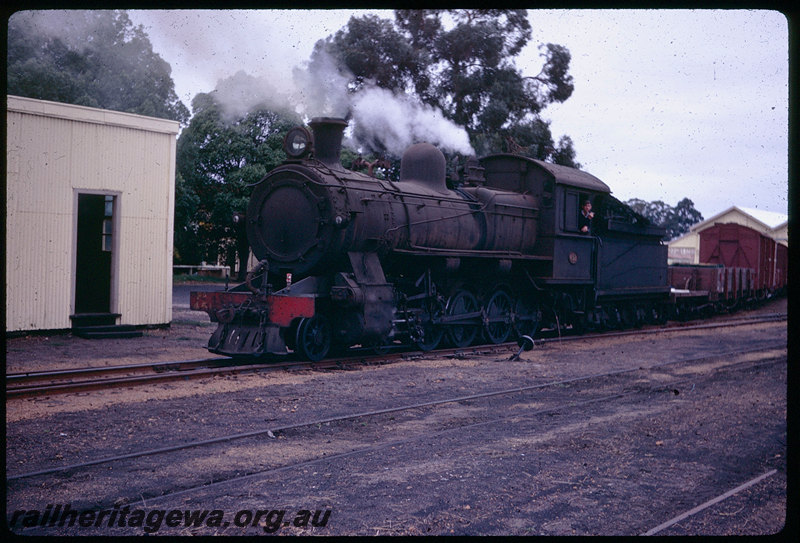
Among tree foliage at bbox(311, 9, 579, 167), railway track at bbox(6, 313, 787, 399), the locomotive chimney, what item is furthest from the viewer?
tree foliage at bbox(311, 9, 579, 167)

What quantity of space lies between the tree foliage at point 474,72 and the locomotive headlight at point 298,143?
13.5 meters

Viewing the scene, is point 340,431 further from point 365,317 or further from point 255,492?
point 365,317

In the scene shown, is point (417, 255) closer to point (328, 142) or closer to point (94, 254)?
point (328, 142)

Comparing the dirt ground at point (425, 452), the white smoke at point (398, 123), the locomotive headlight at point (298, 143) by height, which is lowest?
the dirt ground at point (425, 452)

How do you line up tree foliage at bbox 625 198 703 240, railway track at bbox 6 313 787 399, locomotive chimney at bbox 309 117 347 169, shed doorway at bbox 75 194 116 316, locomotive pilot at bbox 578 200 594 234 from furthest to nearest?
tree foliage at bbox 625 198 703 240, locomotive pilot at bbox 578 200 594 234, shed doorway at bbox 75 194 116 316, locomotive chimney at bbox 309 117 347 169, railway track at bbox 6 313 787 399

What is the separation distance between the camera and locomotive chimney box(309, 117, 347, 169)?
1169 centimetres

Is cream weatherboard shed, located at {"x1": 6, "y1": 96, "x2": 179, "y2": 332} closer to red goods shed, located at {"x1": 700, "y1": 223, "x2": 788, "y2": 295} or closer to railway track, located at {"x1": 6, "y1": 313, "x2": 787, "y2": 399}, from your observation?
railway track, located at {"x1": 6, "y1": 313, "x2": 787, "y2": 399}

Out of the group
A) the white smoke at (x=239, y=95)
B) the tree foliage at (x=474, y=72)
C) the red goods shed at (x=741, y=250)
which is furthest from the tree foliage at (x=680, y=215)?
the white smoke at (x=239, y=95)

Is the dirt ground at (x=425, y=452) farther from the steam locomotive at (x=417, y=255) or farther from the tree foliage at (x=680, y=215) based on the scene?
the tree foliage at (x=680, y=215)

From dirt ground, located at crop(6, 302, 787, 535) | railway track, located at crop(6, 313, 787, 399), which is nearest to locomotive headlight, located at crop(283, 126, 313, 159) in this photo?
railway track, located at crop(6, 313, 787, 399)

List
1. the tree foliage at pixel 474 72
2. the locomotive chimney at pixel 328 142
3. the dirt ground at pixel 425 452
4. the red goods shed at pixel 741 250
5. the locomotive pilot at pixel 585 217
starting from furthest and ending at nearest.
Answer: the red goods shed at pixel 741 250 → the tree foliage at pixel 474 72 → the locomotive pilot at pixel 585 217 → the locomotive chimney at pixel 328 142 → the dirt ground at pixel 425 452

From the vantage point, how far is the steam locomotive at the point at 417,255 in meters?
10.9

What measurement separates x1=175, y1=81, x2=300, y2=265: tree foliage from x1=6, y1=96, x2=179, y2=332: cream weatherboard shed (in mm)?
8480

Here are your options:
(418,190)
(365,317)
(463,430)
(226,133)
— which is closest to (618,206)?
(418,190)
